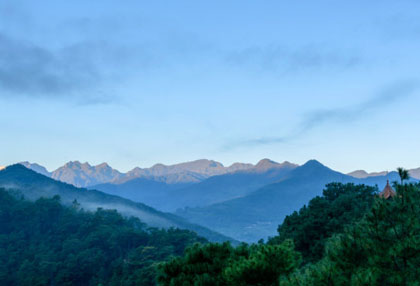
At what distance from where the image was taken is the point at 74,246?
77.6 metres

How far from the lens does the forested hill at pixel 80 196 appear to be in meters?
140

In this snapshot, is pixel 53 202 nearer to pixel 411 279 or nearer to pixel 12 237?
pixel 12 237

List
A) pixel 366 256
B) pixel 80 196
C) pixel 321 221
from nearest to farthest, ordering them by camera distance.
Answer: pixel 366 256 < pixel 321 221 < pixel 80 196

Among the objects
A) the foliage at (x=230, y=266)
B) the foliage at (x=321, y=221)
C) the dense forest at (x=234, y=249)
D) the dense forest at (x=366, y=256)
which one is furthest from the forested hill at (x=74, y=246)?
the dense forest at (x=366, y=256)

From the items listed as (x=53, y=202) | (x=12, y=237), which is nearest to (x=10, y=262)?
(x=12, y=237)

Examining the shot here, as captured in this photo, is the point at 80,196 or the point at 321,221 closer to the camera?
the point at 321,221

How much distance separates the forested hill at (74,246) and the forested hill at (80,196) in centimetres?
2948

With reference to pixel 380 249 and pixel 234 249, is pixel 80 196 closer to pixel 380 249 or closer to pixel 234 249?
pixel 234 249

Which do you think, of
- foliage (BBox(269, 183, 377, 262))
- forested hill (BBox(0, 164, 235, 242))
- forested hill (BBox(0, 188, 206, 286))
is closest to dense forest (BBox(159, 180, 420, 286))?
foliage (BBox(269, 183, 377, 262))

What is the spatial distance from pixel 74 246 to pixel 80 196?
247ft

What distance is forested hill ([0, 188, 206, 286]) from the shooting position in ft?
201

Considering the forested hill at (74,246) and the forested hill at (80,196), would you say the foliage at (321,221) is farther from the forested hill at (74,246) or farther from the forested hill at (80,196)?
the forested hill at (80,196)

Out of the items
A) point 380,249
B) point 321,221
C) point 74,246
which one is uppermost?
point 380,249

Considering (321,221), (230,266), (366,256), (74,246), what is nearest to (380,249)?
(366,256)
